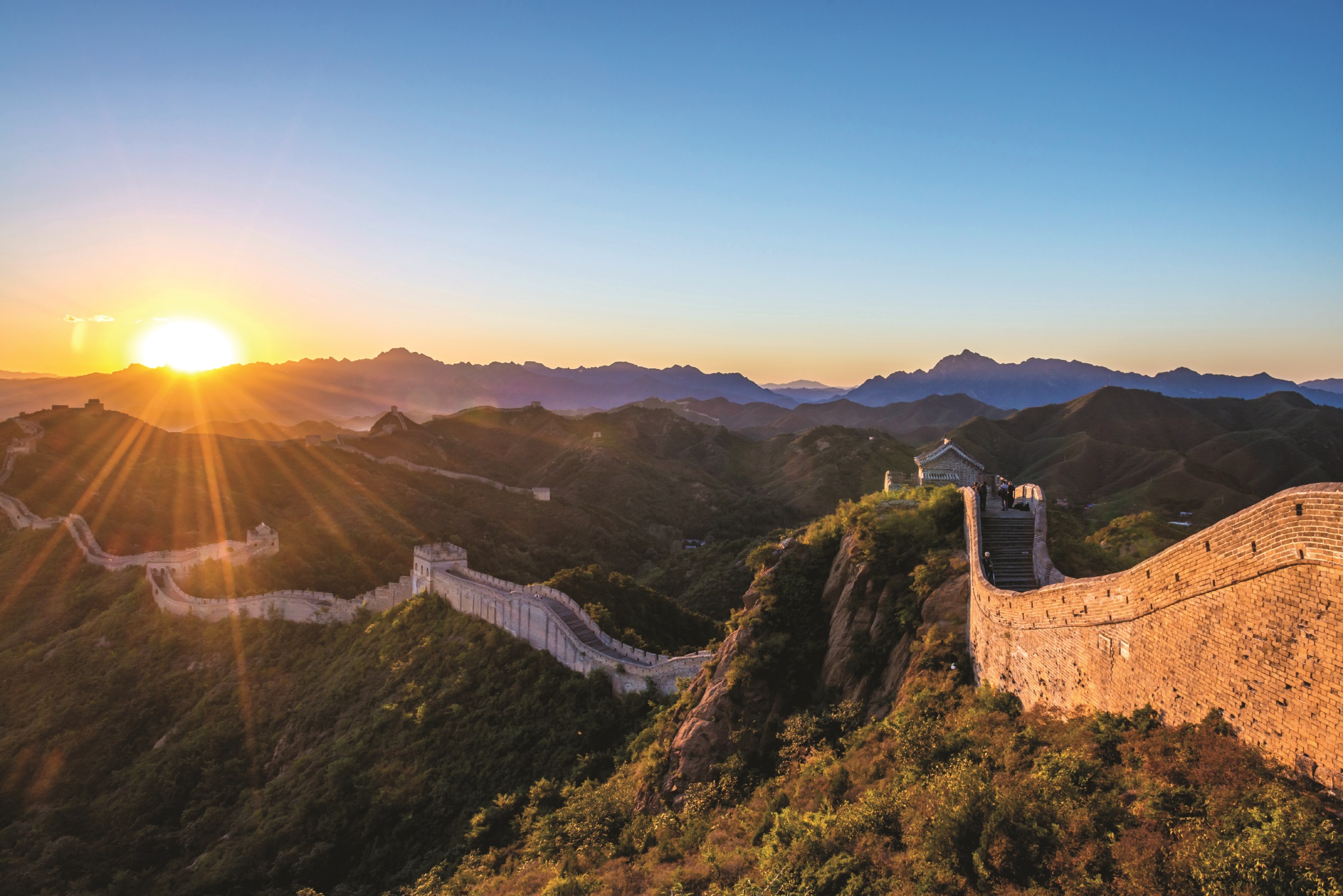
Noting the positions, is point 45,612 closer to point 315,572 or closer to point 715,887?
point 315,572

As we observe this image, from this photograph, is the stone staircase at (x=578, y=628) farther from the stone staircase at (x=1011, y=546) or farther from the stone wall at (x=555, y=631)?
the stone staircase at (x=1011, y=546)

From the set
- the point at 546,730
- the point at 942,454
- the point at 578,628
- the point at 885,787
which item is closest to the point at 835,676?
the point at 885,787

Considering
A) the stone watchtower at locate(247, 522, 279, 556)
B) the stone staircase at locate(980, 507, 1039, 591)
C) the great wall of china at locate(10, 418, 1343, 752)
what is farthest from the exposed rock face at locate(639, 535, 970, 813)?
the stone watchtower at locate(247, 522, 279, 556)

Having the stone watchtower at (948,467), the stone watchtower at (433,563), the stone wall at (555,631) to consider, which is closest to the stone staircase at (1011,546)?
the stone watchtower at (948,467)

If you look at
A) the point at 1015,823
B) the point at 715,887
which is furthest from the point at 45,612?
the point at 1015,823

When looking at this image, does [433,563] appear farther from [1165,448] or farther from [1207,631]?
[1165,448]

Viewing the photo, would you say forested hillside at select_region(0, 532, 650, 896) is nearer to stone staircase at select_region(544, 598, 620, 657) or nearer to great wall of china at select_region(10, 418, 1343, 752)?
stone staircase at select_region(544, 598, 620, 657)
